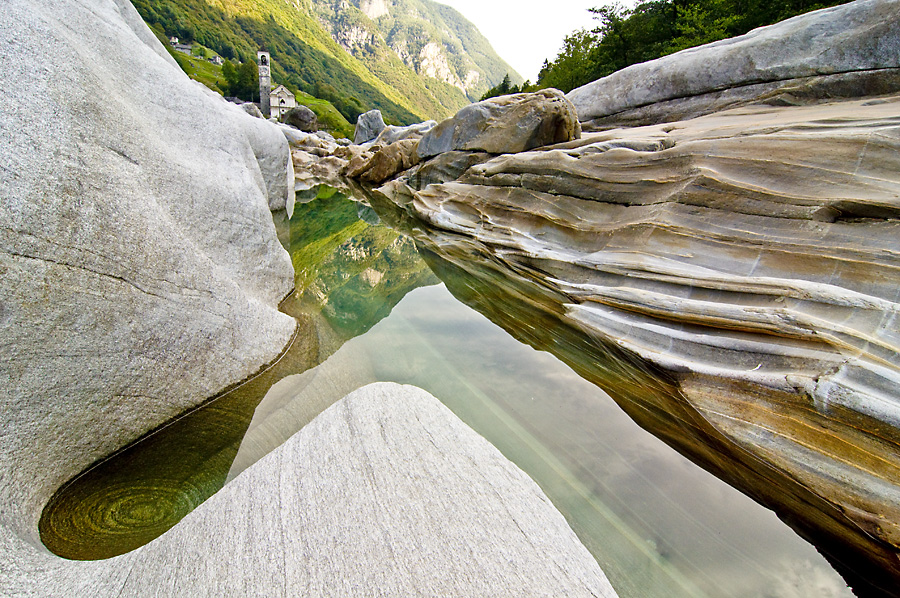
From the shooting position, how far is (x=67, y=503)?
233 centimetres

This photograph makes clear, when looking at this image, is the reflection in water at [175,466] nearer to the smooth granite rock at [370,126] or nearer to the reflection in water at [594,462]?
the reflection in water at [594,462]

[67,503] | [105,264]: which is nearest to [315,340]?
[105,264]

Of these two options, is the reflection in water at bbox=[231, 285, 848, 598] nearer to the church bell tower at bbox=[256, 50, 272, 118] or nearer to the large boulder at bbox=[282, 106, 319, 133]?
the large boulder at bbox=[282, 106, 319, 133]

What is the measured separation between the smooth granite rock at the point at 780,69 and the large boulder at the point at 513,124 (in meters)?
2.06

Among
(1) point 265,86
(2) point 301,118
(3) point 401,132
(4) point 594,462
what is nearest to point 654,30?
(3) point 401,132

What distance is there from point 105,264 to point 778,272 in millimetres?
6560

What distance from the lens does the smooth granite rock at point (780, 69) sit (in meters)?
7.38

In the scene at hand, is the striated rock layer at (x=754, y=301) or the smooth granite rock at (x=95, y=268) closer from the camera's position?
the smooth granite rock at (x=95, y=268)

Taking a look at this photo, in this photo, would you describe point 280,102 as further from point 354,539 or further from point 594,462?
point 354,539

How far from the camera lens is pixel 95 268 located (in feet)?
8.91

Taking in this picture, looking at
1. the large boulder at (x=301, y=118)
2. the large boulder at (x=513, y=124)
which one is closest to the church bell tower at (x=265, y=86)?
the large boulder at (x=301, y=118)

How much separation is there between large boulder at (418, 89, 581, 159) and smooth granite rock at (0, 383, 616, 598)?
11.5m

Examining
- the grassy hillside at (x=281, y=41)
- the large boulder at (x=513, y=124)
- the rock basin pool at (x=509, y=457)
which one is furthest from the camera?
the grassy hillside at (x=281, y=41)

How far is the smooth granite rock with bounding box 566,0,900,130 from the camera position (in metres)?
7.38
